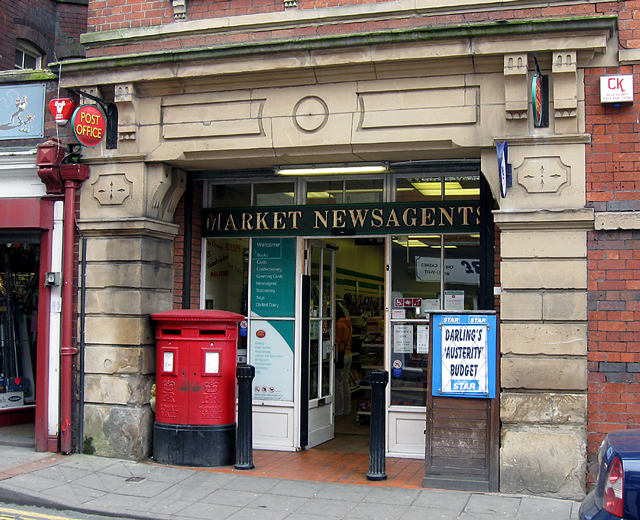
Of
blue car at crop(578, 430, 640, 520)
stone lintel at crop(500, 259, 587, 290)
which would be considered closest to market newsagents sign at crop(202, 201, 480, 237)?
stone lintel at crop(500, 259, 587, 290)

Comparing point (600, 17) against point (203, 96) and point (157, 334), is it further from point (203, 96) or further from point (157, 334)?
point (157, 334)

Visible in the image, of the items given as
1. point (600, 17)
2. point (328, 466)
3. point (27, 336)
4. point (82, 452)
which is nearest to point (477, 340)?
point (328, 466)

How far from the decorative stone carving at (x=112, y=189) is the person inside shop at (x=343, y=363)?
439 cm

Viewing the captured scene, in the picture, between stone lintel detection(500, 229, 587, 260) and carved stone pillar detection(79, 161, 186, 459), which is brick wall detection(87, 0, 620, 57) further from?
stone lintel detection(500, 229, 587, 260)

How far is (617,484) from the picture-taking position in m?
3.97

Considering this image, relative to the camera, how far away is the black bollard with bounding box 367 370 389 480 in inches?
284

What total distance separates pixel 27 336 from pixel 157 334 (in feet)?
11.5

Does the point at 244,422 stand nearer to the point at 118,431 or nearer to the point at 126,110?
the point at 118,431

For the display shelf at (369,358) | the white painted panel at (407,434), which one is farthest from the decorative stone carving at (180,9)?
the display shelf at (369,358)

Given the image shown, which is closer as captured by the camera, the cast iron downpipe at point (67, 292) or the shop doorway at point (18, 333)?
the cast iron downpipe at point (67, 292)

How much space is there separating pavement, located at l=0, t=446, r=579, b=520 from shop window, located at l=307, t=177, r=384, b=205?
355 cm

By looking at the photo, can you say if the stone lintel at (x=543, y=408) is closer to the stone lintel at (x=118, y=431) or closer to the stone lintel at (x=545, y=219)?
the stone lintel at (x=545, y=219)

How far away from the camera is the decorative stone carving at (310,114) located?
7.78m

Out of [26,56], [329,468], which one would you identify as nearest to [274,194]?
[329,468]
